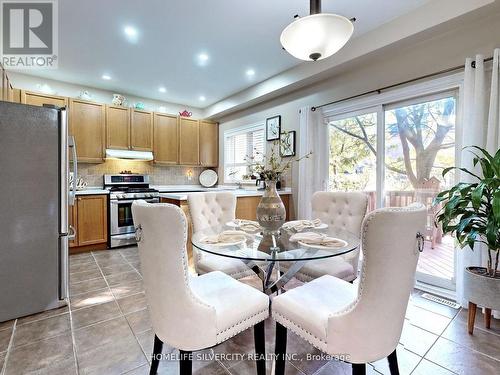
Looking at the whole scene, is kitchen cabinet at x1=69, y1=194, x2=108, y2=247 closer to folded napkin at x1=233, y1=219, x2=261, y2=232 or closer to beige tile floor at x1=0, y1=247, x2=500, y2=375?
beige tile floor at x1=0, y1=247, x2=500, y2=375

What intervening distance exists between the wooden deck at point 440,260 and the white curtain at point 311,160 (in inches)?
54.9

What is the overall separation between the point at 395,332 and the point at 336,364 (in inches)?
24.7

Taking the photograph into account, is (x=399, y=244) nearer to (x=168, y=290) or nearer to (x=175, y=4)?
(x=168, y=290)

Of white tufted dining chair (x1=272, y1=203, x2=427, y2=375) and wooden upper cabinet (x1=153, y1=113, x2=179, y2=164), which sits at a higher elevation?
wooden upper cabinet (x1=153, y1=113, x2=179, y2=164)

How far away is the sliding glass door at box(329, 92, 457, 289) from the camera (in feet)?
8.38

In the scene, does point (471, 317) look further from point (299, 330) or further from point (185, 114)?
point (185, 114)

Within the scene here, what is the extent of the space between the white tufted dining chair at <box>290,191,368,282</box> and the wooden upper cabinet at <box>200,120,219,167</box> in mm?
3579

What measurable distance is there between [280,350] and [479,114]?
2.43 m

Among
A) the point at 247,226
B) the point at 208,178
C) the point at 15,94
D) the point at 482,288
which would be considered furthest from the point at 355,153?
the point at 15,94

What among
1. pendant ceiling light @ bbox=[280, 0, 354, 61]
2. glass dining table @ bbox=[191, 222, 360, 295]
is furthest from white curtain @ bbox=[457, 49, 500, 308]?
pendant ceiling light @ bbox=[280, 0, 354, 61]

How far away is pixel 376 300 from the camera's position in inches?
39.8

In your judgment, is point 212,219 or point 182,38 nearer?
point 212,219

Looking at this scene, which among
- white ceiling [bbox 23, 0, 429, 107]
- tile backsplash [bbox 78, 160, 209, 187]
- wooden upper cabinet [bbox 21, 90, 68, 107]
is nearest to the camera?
white ceiling [bbox 23, 0, 429, 107]

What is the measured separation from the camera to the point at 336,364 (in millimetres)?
1546
